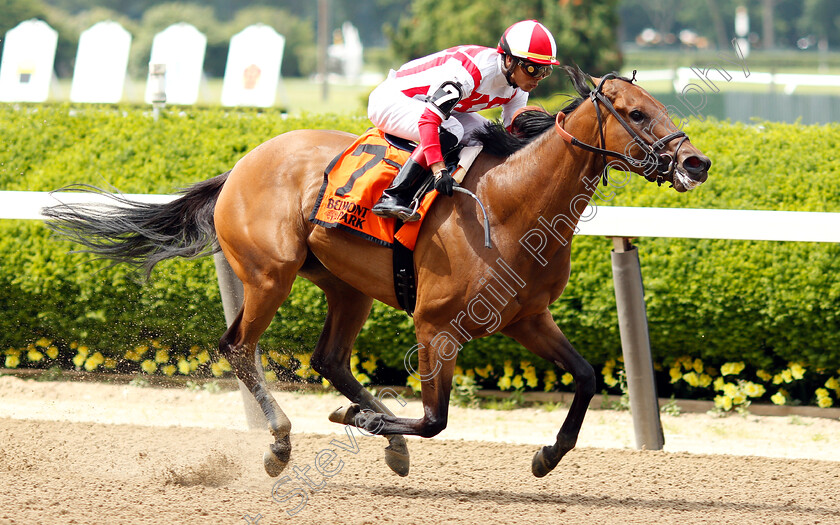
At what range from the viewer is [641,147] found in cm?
332

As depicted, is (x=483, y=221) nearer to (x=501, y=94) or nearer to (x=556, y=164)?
(x=556, y=164)

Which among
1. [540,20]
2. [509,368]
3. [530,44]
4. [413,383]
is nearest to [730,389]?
[509,368]

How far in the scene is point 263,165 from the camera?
4188mm

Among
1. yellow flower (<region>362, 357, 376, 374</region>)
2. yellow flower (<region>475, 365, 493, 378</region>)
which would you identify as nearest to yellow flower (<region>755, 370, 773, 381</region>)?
yellow flower (<region>475, 365, 493, 378</region>)

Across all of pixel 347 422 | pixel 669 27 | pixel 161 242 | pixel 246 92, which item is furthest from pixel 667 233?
pixel 669 27

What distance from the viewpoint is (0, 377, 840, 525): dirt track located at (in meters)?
3.54

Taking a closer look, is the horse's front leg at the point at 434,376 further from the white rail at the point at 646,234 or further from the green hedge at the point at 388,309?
the green hedge at the point at 388,309

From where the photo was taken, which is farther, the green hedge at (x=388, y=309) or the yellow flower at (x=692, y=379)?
the yellow flower at (x=692, y=379)

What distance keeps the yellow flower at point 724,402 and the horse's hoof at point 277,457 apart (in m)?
2.47

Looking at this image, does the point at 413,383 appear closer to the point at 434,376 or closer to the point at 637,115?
the point at 434,376

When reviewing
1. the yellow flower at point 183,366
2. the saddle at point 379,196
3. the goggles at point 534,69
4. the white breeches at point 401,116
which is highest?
the goggles at point 534,69

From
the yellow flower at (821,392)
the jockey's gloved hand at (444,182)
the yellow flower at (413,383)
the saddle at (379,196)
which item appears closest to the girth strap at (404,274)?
the saddle at (379,196)

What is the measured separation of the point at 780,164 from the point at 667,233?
1219mm

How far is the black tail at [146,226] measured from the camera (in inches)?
177
